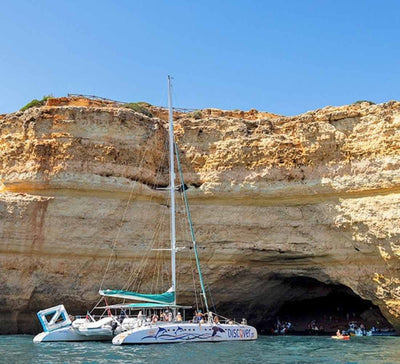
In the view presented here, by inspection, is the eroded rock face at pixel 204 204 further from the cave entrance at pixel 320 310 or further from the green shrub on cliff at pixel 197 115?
the green shrub on cliff at pixel 197 115

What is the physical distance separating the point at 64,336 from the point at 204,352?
630 centimetres

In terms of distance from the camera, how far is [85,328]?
20547 millimetres

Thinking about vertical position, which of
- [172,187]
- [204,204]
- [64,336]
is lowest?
[64,336]

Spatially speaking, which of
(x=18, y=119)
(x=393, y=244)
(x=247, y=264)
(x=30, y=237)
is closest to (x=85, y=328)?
(x=30, y=237)

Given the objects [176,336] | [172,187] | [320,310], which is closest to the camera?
[176,336]

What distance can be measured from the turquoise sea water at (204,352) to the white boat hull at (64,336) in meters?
0.43

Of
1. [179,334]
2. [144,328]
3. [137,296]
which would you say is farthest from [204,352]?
[137,296]

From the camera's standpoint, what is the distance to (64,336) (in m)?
20.8

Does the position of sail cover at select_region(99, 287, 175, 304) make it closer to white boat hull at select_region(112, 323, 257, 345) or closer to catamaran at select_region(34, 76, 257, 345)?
catamaran at select_region(34, 76, 257, 345)

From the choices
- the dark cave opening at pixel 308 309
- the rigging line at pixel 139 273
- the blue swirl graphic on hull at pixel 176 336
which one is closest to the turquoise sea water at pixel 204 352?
the blue swirl graphic on hull at pixel 176 336

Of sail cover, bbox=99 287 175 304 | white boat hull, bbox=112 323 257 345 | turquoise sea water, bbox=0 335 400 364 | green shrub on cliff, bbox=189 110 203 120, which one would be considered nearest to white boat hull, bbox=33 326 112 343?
turquoise sea water, bbox=0 335 400 364

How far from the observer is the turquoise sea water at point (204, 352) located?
15562 mm

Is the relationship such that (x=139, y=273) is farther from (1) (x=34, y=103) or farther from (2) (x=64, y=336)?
(1) (x=34, y=103)

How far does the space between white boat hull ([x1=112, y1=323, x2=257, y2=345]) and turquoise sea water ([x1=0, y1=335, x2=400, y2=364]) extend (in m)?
0.35
